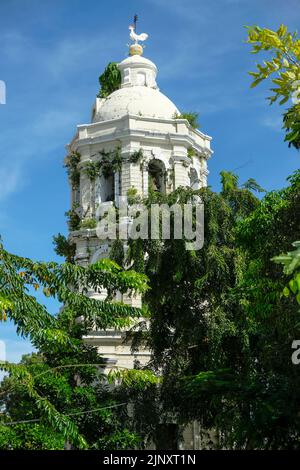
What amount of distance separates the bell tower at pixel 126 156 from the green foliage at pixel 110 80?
1894 millimetres

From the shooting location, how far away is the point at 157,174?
3053 centimetres

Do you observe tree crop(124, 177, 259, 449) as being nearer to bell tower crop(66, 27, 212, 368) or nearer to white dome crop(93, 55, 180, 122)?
bell tower crop(66, 27, 212, 368)

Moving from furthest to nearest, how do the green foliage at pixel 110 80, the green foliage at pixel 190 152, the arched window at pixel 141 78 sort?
the green foliage at pixel 110 80 < the arched window at pixel 141 78 < the green foliage at pixel 190 152

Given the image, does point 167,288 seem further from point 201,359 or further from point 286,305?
point 286,305

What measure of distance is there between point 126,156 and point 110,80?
6202 mm

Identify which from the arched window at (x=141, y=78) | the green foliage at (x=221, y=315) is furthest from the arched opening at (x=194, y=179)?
the green foliage at (x=221, y=315)

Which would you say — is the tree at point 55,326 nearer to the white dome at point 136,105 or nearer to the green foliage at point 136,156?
the green foliage at point 136,156

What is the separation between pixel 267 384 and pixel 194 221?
642cm

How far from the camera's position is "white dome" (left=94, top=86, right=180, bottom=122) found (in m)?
30.8

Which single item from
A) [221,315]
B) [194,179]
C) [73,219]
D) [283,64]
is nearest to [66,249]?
[73,219]

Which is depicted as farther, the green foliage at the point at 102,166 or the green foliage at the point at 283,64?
the green foliage at the point at 102,166

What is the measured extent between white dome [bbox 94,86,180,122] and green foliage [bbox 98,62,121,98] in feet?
5.65

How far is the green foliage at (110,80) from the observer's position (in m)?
33.8

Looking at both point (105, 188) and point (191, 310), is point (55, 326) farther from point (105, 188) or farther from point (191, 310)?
point (105, 188)
